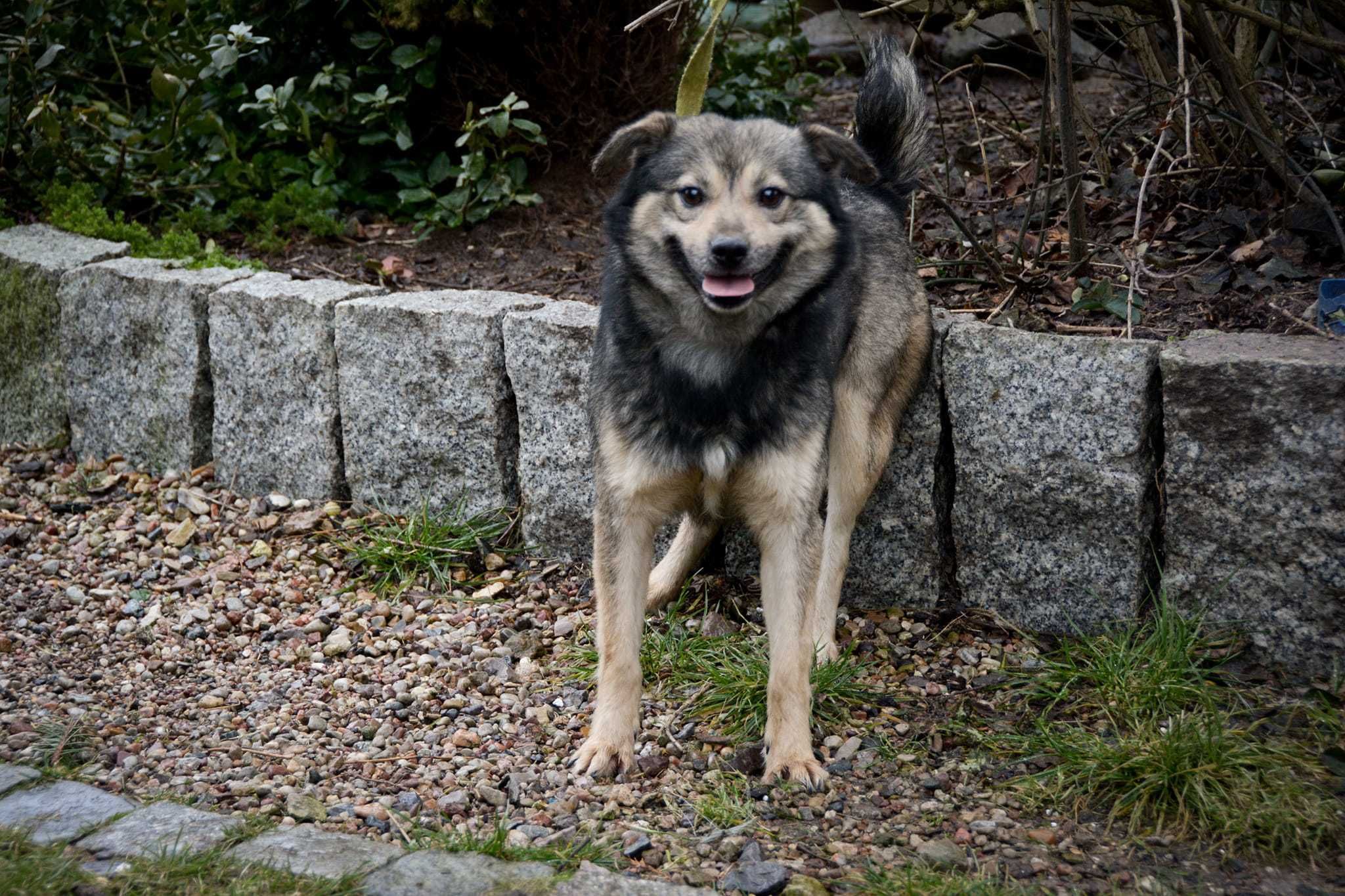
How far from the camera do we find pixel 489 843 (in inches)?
113

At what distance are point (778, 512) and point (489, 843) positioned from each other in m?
1.16

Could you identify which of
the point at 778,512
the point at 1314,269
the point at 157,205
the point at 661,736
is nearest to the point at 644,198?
the point at 778,512

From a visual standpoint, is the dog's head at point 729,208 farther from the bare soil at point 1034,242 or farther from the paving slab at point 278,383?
the paving slab at point 278,383

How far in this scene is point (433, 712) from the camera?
12.3 ft

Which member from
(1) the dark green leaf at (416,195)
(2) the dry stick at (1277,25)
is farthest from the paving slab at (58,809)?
(2) the dry stick at (1277,25)

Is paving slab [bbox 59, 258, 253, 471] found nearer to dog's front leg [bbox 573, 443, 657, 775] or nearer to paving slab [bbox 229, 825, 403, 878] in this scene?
dog's front leg [bbox 573, 443, 657, 775]

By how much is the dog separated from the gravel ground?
0.68 ft

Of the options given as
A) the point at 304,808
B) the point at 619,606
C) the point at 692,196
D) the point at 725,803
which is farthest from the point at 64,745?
the point at 692,196

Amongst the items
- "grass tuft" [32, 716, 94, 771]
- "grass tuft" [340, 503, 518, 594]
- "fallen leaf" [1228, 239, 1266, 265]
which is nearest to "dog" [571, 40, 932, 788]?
"grass tuft" [340, 503, 518, 594]

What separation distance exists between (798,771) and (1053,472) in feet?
4.13

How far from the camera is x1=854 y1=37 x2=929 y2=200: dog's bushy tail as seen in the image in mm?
4062

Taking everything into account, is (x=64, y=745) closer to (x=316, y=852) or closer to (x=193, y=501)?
(x=316, y=852)

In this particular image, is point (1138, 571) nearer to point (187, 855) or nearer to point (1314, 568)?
point (1314, 568)

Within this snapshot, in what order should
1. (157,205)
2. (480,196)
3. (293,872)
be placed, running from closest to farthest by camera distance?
(293,872), (480,196), (157,205)
